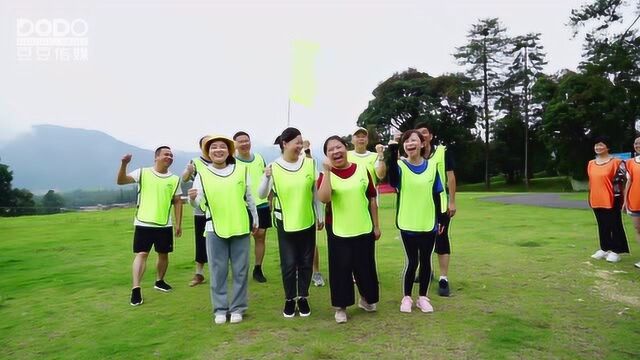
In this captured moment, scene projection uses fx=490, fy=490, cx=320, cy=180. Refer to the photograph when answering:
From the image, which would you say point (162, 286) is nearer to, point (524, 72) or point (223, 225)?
point (223, 225)

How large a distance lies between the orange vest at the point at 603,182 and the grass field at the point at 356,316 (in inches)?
34.0

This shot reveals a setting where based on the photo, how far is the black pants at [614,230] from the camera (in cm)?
713

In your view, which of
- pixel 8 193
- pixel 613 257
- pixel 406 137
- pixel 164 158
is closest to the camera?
pixel 406 137

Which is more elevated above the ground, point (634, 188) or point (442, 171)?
point (442, 171)

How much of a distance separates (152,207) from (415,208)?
2.93 metres

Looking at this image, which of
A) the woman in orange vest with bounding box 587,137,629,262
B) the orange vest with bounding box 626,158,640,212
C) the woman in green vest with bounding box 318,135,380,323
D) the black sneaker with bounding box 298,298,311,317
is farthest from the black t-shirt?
the orange vest with bounding box 626,158,640,212

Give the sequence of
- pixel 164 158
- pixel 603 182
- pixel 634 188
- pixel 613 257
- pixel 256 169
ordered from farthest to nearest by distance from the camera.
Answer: pixel 603 182 < pixel 613 257 < pixel 634 188 < pixel 256 169 < pixel 164 158

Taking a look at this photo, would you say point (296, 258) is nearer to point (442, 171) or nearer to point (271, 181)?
point (271, 181)

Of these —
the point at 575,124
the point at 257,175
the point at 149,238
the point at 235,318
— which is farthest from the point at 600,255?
the point at 575,124

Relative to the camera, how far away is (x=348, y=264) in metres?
4.63

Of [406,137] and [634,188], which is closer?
[406,137]

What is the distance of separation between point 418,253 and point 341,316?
3.38 ft

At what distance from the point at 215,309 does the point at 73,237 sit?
29.0 ft

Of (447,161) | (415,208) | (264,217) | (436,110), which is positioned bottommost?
(264,217)
